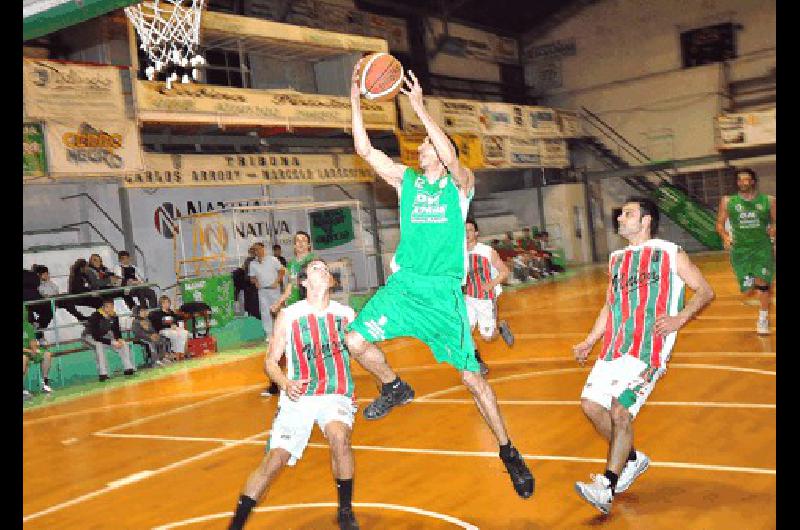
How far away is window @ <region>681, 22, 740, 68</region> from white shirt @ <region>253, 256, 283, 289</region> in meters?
20.2

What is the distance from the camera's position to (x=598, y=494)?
4566mm

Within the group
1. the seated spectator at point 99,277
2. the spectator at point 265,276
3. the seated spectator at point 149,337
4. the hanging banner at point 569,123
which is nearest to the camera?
the seated spectator at point 149,337

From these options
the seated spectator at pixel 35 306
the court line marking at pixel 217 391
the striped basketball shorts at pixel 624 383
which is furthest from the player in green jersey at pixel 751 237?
the seated spectator at pixel 35 306

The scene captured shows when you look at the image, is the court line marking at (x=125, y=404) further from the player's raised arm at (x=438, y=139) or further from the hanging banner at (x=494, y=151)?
the hanging banner at (x=494, y=151)

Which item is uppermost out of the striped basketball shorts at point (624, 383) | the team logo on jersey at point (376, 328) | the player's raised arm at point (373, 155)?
the player's raised arm at point (373, 155)

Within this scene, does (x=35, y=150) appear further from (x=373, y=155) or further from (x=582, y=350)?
(x=582, y=350)

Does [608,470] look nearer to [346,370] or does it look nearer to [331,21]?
[346,370]

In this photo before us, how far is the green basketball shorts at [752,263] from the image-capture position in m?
10.2

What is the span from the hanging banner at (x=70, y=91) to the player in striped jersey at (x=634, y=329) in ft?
39.2

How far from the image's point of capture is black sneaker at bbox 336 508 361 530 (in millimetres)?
4656

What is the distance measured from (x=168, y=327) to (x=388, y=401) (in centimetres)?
1052

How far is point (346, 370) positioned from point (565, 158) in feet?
87.7

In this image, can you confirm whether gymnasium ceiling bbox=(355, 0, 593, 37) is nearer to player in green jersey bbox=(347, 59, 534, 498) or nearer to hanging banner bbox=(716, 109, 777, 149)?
hanging banner bbox=(716, 109, 777, 149)

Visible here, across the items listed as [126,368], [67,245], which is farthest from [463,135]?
[126,368]
